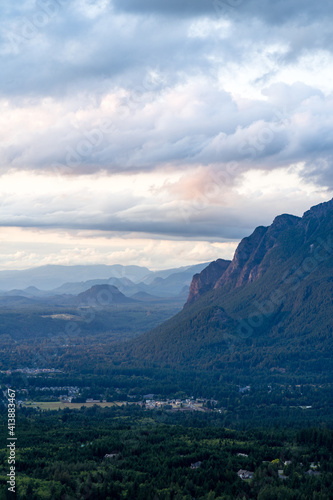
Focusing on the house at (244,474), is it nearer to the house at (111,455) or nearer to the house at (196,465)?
the house at (196,465)

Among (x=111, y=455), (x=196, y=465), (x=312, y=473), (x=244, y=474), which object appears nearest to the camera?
(x=312, y=473)

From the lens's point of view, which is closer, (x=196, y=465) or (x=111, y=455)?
(x=196, y=465)

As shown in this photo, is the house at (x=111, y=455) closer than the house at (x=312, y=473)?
No

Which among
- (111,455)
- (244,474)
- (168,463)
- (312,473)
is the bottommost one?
(111,455)

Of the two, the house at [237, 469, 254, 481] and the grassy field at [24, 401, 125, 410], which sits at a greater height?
the house at [237, 469, 254, 481]

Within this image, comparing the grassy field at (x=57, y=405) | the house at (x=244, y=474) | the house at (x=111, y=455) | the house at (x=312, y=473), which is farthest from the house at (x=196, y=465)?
the grassy field at (x=57, y=405)

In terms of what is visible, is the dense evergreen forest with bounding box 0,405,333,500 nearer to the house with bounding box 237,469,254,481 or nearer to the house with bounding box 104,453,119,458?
the house with bounding box 104,453,119,458

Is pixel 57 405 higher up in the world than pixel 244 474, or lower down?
lower down

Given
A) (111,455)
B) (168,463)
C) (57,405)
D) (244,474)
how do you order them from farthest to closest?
(57,405) < (111,455) < (168,463) < (244,474)

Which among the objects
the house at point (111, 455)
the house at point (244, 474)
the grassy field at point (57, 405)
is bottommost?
the grassy field at point (57, 405)

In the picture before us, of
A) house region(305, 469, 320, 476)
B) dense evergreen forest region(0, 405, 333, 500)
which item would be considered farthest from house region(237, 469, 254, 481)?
house region(305, 469, 320, 476)

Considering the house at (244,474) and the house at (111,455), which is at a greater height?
the house at (244,474)

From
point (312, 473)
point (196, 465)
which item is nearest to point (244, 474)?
point (196, 465)

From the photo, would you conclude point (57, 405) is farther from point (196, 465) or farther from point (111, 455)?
point (196, 465)
